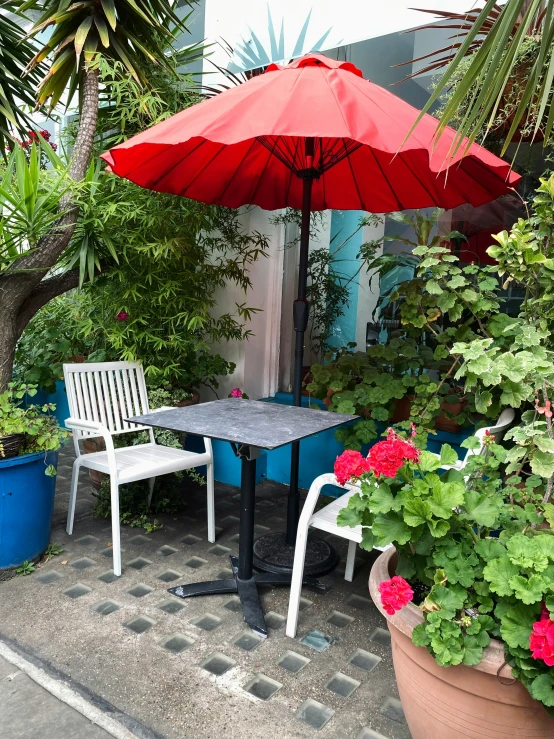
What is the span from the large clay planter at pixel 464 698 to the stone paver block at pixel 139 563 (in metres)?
1.62

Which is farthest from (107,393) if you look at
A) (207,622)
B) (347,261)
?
(347,261)

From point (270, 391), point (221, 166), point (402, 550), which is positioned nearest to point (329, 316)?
point (270, 391)

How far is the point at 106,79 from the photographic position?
11.4ft

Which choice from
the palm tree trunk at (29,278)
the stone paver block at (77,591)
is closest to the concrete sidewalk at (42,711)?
the stone paver block at (77,591)

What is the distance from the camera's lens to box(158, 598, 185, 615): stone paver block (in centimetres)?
240

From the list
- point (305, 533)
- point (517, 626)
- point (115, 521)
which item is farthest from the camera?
point (115, 521)

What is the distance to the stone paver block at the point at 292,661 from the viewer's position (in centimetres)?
205

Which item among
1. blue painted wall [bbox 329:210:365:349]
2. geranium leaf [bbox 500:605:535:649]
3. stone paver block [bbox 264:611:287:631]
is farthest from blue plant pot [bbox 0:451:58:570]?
blue painted wall [bbox 329:210:365:349]

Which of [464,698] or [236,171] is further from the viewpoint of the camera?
[236,171]

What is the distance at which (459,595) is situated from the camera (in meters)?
1.40

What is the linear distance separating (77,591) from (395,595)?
1747 millimetres

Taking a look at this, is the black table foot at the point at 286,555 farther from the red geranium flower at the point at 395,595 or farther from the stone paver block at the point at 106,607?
Answer: the red geranium flower at the point at 395,595

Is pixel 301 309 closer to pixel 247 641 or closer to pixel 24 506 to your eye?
pixel 247 641

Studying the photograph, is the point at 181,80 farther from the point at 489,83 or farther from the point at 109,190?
the point at 489,83
